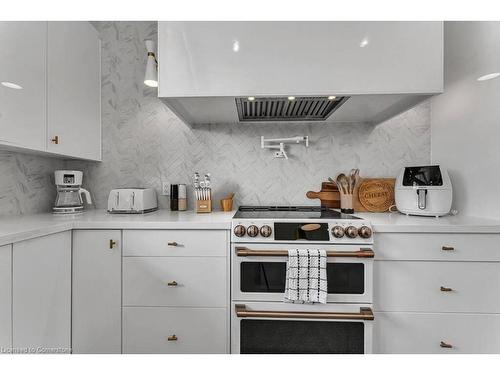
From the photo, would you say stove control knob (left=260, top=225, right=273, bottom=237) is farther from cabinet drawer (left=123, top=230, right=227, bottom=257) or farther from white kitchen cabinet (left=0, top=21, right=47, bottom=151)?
white kitchen cabinet (left=0, top=21, right=47, bottom=151)

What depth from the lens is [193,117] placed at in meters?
2.07

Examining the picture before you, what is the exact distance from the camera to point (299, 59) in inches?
62.2

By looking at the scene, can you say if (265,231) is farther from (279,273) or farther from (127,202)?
(127,202)

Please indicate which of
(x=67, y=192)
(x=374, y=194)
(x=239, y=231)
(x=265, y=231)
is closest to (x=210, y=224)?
(x=239, y=231)

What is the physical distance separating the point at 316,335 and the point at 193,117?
1.61m

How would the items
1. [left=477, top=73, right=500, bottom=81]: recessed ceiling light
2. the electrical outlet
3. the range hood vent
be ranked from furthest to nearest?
1. the electrical outlet
2. the range hood vent
3. [left=477, top=73, right=500, bottom=81]: recessed ceiling light

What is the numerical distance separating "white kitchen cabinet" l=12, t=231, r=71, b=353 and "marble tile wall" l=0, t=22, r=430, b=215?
87 cm

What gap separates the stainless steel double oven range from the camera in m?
1.51

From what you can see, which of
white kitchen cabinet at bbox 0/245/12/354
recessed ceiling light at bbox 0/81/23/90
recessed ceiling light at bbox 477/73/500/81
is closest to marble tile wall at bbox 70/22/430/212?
recessed ceiling light at bbox 477/73/500/81

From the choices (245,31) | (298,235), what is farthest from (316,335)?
(245,31)

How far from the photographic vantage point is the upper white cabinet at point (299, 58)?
5.09ft

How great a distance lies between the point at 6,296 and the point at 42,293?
0.21 m

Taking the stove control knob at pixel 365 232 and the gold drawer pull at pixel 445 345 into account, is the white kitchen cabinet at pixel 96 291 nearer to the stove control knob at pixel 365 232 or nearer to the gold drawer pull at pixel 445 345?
the stove control knob at pixel 365 232

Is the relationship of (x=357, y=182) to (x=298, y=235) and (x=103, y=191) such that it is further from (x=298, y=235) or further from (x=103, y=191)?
(x=103, y=191)
